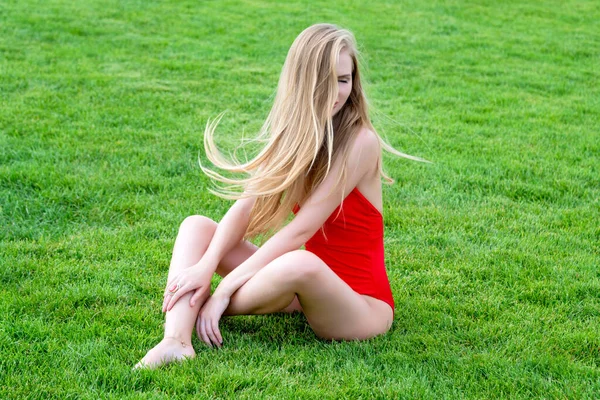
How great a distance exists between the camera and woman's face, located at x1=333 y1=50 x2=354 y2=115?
10.2ft

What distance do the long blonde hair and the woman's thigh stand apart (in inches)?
14.4

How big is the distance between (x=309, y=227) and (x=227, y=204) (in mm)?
1765

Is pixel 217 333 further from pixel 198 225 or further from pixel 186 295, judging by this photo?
pixel 198 225

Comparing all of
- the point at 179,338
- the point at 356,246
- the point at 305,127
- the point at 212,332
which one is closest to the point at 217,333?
the point at 212,332

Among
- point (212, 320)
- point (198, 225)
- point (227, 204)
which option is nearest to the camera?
point (212, 320)

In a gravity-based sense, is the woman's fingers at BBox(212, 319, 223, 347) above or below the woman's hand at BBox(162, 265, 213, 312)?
below

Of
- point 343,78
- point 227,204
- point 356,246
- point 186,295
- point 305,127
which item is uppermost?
point 343,78

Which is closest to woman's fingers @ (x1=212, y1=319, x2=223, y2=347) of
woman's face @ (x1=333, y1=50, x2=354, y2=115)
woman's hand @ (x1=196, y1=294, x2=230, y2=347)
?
woman's hand @ (x1=196, y1=294, x2=230, y2=347)

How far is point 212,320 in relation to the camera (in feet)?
10.1

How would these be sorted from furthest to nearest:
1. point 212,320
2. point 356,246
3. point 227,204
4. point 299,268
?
1. point 227,204
2. point 356,246
3. point 212,320
4. point 299,268

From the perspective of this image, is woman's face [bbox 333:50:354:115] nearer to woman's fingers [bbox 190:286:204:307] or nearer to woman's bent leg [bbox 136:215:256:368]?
woman's bent leg [bbox 136:215:256:368]

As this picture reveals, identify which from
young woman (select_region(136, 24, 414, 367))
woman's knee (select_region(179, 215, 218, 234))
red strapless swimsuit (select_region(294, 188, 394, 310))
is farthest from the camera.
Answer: woman's knee (select_region(179, 215, 218, 234))

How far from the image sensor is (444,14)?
1146 centimetres

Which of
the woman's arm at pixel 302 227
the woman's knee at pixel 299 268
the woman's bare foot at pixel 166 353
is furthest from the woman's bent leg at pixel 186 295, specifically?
the woman's knee at pixel 299 268
